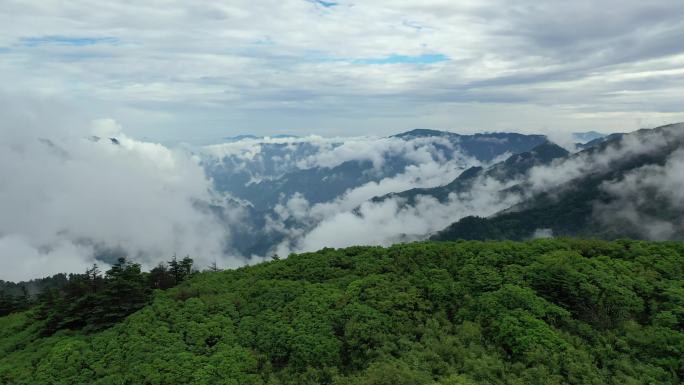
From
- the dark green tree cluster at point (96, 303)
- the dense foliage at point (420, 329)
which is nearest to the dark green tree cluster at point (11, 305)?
the dark green tree cluster at point (96, 303)

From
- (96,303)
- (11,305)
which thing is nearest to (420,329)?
(96,303)

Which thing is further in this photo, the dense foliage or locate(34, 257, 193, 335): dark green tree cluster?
locate(34, 257, 193, 335): dark green tree cluster

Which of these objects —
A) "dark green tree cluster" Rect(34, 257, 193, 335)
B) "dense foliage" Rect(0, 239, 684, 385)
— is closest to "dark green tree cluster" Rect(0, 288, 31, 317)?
"dark green tree cluster" Rect(34, 257, 193, 335)

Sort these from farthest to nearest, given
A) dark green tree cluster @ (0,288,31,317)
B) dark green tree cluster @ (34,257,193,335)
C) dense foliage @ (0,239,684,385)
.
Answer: dark green tree cluster @ (0,288,31,317), dark green tree cluster @ (34,257,193,335), dense foliage @ (0,239,684,385)

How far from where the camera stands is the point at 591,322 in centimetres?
2883

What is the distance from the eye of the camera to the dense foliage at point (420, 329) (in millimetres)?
25344

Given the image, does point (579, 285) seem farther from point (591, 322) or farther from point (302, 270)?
point (302, 270)

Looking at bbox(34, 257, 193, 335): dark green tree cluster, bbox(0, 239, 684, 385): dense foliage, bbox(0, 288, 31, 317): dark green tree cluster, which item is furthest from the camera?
bbox(0, 288, 31, 317): dark green tree cluster

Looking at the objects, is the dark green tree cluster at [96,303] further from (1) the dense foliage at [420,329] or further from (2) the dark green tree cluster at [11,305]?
(2) the dark green tree cluster at [11,305]

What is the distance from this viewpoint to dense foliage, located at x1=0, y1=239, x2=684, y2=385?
25344 mm

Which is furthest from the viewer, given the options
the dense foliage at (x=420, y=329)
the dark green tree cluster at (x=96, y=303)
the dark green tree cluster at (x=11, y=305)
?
the dark green tree cluster at (x=11, y=305)

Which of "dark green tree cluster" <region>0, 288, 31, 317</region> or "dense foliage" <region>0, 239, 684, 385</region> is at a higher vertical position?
"dense foliage" <region>0, 239, 684, 385</region>

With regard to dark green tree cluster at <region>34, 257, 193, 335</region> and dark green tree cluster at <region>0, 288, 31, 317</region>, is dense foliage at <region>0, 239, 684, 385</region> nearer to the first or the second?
dark green tree cluster at <region>34, 257, 193, 335</region>

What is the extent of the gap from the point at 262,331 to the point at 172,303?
10.1 m
